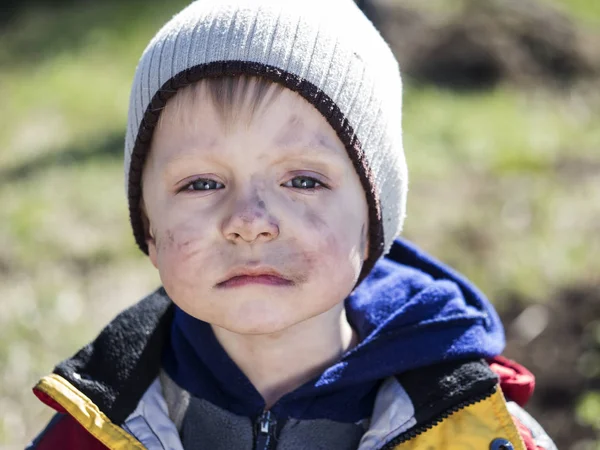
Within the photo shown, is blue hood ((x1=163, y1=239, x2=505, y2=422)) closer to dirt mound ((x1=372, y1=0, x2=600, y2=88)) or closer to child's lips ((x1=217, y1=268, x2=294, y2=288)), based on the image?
child's lips ((x1=217, y1=268, x2=294, y2=288))

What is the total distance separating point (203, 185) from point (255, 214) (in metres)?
0.20

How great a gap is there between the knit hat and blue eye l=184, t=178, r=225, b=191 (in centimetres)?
18

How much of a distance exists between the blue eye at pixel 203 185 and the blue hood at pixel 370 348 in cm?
44

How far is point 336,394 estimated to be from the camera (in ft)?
7.37

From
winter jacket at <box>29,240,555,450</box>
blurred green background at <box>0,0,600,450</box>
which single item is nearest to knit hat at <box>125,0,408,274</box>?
winter jacket at <box>29,240,555,450</box>

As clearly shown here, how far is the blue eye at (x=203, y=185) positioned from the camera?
2.07m

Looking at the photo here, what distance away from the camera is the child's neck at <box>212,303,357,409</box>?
2258 mm

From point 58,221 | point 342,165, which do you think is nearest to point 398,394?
point 342,165

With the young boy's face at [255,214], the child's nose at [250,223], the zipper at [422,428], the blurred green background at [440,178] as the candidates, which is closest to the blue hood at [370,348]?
the zipper at [422,428]

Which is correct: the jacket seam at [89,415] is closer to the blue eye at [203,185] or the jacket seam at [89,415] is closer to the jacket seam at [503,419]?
the blue eye at [203,185]

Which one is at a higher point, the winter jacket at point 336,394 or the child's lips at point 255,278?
the child's lips at point 255,278

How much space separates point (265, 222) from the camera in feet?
6.40

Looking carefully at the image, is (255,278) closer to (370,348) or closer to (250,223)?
(250,223)

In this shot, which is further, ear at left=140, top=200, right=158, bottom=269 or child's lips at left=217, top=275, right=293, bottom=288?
ear at left=140, top=200, right=158, bottom=269
